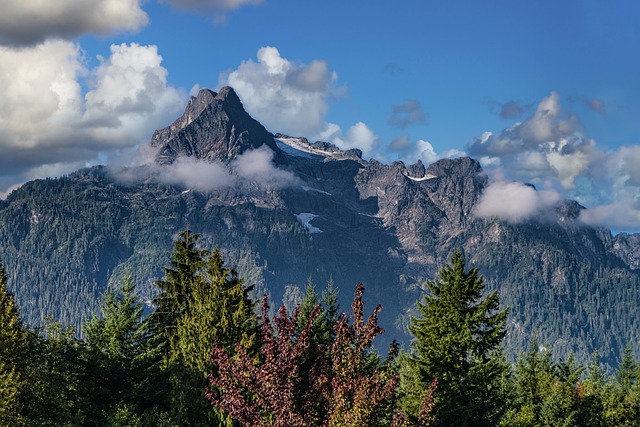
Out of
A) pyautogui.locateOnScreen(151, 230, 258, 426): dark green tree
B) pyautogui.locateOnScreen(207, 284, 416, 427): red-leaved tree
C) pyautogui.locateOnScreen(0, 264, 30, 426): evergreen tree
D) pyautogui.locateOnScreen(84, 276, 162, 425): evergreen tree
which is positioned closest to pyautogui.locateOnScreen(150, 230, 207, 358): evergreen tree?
pyautogui.locateOnScreen(151, 230, 258, 426): dark green tree

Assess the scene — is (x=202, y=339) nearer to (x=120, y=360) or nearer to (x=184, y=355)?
(x=184, y=355)

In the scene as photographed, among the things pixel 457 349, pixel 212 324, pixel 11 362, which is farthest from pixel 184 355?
pixel 457 349

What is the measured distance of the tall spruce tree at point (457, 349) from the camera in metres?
42.9

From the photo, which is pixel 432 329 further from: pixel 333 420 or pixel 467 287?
pixel 333 420

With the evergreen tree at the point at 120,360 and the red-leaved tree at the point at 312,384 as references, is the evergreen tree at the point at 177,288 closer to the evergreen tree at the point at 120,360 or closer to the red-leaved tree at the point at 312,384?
the evergreen tree at the point at 120,360

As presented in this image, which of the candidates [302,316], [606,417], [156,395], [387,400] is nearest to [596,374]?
[606,417]

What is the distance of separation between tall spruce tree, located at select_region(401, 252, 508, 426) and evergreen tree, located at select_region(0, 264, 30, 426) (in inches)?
864

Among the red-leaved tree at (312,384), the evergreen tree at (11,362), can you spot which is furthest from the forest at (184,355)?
the red-leaved tree at (312,384)

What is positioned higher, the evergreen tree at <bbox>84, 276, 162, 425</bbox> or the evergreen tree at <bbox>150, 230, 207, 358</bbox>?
the evergreen tree at <bbox>150, 230, 207, 358</bbox>

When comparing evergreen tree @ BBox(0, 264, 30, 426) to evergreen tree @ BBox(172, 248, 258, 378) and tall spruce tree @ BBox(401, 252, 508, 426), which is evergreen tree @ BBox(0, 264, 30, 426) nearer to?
evergreen tree @ BBox(172, 248, 258, 378)

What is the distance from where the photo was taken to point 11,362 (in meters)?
38.1

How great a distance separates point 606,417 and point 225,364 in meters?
82.0

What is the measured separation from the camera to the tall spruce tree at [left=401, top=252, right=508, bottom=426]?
141 feet

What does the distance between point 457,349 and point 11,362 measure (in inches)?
1010
